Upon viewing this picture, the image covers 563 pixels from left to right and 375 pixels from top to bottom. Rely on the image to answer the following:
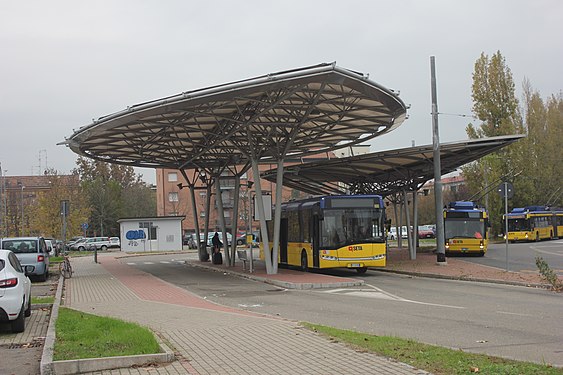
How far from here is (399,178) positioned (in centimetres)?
3800

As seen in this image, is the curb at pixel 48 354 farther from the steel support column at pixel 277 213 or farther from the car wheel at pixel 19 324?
the steel support column at pixel 277 213

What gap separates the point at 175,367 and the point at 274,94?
1649cm

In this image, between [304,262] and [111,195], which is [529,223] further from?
[111,195]

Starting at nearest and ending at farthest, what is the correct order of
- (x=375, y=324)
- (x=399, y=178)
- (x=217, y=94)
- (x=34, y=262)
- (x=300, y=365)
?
(x=300, y=365)
(x=375, y=324)
(x=217, y=94)
(x=34, y=262)
(x=399, y=178)

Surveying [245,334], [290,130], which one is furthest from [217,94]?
[245,334]

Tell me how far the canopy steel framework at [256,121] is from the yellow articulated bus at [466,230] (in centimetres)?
869

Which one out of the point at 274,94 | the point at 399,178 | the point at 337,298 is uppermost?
the point at 274,94

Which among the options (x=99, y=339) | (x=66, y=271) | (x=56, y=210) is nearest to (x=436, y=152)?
(x=66, y=271)

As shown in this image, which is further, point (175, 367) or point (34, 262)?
point (34, 262)

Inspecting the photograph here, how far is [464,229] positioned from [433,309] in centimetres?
2501

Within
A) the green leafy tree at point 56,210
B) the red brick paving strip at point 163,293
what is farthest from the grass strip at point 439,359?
the green leafy tree at point 56,210

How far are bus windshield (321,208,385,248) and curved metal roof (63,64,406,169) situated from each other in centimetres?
354

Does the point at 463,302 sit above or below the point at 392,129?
below

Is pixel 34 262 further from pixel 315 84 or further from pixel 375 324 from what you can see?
pixel 375 324
